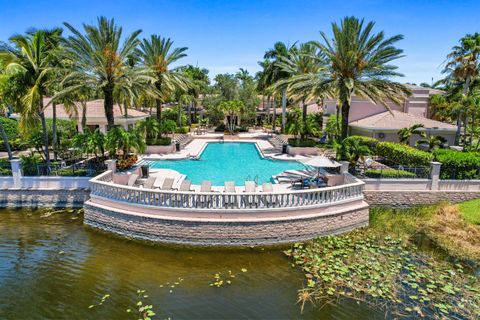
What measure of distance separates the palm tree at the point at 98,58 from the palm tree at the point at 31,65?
4.37 feet

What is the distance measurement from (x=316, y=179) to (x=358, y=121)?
22.1 metres

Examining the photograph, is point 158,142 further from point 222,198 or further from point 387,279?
point 387,279

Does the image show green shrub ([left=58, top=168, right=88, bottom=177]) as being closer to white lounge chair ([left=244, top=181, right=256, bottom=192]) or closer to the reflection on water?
the reflection on water

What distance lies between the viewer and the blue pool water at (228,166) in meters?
21.2

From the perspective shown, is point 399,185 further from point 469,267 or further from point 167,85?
point 167,85

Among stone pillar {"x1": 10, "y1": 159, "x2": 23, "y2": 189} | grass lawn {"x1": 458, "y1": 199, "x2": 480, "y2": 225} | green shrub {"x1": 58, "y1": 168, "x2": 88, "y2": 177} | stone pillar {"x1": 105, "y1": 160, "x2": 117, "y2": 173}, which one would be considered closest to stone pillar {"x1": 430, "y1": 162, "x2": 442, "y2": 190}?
grass lawn {"x1": 458, "y1": 199, "x2": 480, "y2": 225}

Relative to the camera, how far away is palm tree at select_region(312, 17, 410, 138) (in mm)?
20609

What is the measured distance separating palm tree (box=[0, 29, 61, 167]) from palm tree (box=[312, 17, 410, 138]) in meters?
17.9

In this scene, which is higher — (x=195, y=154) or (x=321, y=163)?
(x=321, y=163)

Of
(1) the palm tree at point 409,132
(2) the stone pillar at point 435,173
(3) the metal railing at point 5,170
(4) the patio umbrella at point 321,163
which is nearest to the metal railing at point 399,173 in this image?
(2) the stone pillar at point 435,173

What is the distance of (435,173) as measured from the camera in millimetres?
18125

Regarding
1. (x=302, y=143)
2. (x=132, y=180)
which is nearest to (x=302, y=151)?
(x=302, y=143)

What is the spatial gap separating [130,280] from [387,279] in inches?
362

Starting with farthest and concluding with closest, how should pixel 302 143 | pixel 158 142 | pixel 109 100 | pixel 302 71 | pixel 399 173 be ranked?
pixel 302 71, pixel 302 143, pixel 158 142, pixel 109 100, pixel 399 173
